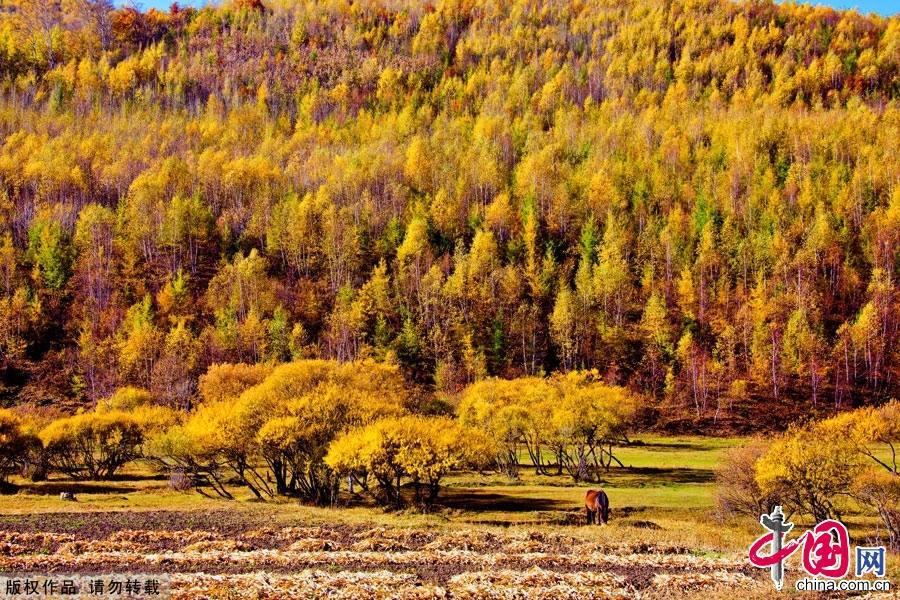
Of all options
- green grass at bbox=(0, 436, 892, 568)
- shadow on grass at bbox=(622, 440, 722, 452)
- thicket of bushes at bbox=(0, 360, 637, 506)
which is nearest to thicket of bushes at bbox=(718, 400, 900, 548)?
green grass at bbox=(0, 436, 892, 568)

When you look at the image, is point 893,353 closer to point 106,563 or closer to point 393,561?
point 393,561

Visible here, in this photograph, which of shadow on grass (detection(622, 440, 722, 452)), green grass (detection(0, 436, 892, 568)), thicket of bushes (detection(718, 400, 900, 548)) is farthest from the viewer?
shadow on grass (detection(622, 440, 722, 452))

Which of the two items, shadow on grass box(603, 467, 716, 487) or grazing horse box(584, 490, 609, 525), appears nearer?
grazing horse box(584, 490, 609, 525)

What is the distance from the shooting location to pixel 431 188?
178000mm

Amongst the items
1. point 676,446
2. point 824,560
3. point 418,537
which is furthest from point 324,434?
point 676,446

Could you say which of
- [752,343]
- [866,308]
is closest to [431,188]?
[752,343]

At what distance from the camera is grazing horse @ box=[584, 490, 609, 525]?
4488 cm

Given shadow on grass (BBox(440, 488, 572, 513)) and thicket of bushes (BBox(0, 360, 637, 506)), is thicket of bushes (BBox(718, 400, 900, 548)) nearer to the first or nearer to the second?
shadow on grass (BBox(440, 488, 572, 513))

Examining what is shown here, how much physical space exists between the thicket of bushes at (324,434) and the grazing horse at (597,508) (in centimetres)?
750

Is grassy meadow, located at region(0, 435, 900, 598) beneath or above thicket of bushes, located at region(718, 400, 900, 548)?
beneath

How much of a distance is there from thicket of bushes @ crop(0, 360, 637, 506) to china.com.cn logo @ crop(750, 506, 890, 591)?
22084 mm

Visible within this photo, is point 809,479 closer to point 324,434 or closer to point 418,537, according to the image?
point 418,537

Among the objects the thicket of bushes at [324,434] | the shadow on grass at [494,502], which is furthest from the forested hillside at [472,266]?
the shadow on grass at [494,502]

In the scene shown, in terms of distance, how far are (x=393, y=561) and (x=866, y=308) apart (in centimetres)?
11784
